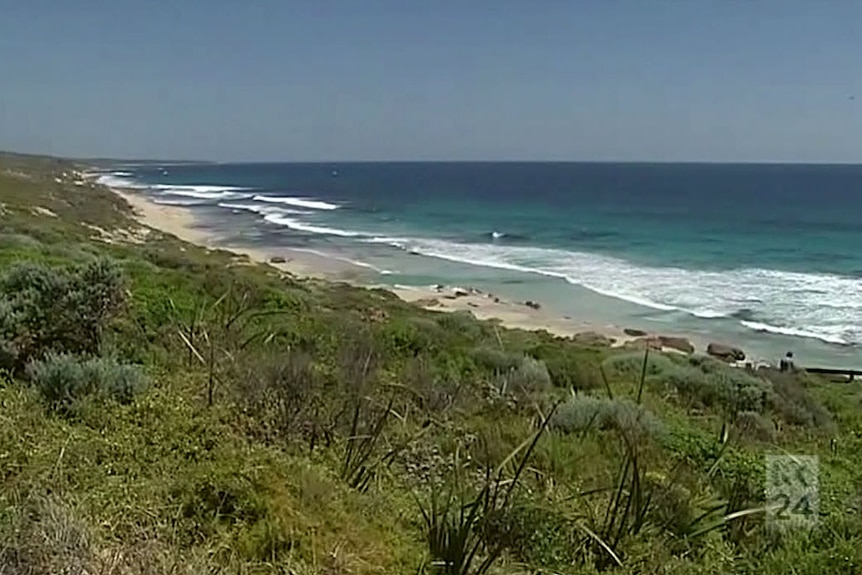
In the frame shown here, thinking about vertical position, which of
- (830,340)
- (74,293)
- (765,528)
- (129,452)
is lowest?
(830,340)

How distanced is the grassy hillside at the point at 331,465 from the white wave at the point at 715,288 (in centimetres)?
1807

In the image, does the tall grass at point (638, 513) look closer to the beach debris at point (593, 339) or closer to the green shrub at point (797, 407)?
the green shrub at point (797, 407)

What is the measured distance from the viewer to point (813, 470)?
574 cm

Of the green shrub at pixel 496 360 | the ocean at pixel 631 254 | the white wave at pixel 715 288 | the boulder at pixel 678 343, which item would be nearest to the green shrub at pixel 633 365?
the green shrub at pixel 496 360

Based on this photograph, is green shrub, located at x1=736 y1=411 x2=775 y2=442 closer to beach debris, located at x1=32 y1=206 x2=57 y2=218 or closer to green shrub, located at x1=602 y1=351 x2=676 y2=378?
green shrub, located at x1=602 y1=351 x2=676 y2=378

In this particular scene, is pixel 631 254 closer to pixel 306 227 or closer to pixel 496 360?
pixel 306 227

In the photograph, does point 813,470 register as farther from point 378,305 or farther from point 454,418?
point 378,305

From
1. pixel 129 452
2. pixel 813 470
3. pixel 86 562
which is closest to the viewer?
pixel 86 562

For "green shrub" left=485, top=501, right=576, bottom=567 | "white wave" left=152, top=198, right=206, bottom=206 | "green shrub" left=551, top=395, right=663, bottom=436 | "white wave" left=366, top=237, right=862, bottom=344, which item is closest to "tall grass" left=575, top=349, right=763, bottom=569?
"green shrub" left=485, top=501, right=576, bottom=567

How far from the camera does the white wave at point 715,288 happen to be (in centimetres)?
2595

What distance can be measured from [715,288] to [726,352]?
35.4 feet

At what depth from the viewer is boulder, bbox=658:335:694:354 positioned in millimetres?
21078

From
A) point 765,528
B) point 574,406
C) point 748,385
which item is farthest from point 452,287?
point 765,528

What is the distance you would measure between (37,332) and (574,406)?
4.78 metres
